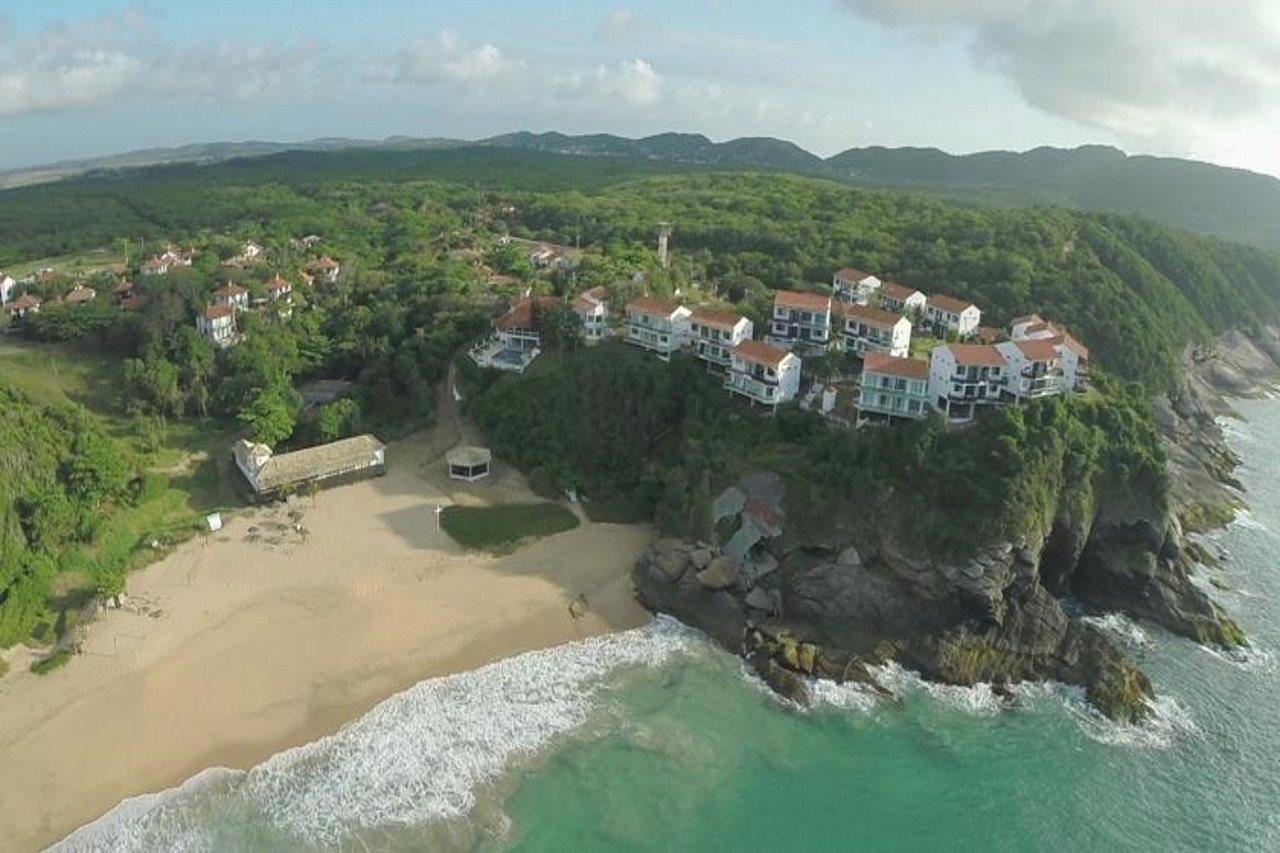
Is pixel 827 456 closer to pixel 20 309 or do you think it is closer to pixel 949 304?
pixel 949 304

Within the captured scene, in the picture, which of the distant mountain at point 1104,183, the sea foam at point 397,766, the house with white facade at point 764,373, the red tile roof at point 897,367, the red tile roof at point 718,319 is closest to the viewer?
the sea foam at point 397,766

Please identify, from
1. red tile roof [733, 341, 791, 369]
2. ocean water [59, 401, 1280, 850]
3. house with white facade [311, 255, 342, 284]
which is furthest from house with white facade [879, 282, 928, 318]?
house with white facade [311, 255, 342, 284]

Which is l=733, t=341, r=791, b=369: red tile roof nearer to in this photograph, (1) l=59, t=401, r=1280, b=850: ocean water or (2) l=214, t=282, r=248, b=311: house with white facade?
(1) l=59, t=401, r=1280, b=850: ocean water

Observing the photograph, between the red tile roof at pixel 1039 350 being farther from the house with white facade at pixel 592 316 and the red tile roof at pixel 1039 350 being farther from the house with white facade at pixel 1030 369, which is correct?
the house with white facade at pixel 592 316

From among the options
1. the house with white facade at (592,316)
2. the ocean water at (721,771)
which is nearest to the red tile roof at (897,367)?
the ocean water at (721,771)

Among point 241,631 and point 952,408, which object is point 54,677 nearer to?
point 241,631
